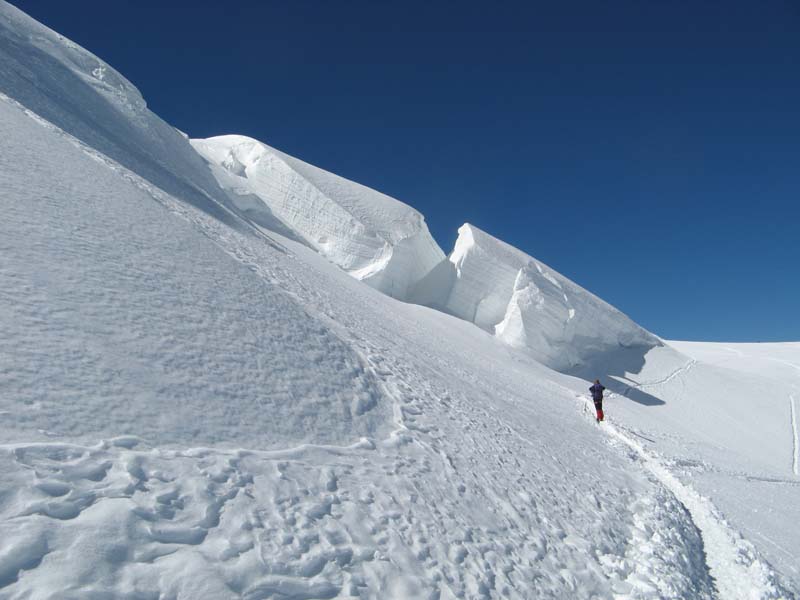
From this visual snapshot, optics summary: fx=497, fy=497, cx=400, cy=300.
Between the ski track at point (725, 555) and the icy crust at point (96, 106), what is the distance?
572 inches

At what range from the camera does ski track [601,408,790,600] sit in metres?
7.00

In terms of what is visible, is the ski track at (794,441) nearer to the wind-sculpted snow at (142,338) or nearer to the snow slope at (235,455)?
the snow slope at (235,455)

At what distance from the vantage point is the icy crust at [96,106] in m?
15.1

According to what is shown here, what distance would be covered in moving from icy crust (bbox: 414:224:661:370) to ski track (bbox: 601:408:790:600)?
1522cm

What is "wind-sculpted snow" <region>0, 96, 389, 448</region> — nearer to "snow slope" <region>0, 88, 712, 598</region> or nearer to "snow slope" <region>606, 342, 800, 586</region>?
"snow slope" <region>0, 88, 712, 598</region>

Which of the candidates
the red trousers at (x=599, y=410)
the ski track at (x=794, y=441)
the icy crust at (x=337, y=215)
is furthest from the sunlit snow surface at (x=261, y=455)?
the icy crust at (x=337, y=215)

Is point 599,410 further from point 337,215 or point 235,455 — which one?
point 337,215

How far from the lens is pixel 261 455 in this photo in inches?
199

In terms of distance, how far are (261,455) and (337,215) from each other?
2420cm

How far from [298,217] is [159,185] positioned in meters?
14.1

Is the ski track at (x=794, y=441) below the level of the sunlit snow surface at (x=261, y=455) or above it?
above

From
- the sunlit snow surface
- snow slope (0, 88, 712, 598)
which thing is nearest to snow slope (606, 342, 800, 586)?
the sunlit snow surface

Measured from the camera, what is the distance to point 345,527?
4648mm

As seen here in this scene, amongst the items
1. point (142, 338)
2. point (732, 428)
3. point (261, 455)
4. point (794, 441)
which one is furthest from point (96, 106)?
point (794, 441)
